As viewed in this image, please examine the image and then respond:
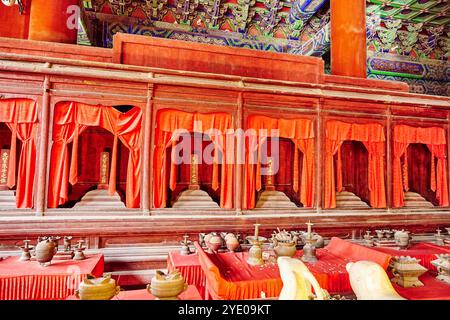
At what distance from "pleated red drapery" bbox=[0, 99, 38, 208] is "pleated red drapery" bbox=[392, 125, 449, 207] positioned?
597 centimetres

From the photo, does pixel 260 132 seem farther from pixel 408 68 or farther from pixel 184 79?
pixel 408 68

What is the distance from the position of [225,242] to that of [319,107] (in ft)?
9.29

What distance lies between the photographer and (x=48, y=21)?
15.2ft

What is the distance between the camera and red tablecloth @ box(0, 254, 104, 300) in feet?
9.83

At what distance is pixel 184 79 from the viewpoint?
4629 millimetres

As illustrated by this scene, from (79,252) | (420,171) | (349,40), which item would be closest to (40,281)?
(79,252)

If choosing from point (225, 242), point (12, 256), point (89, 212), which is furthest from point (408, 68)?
point (12, 256)

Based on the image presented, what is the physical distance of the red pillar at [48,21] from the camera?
4.60 m

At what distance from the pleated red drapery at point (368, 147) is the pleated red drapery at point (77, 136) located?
3212 millimetres

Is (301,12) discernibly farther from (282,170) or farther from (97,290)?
(97,290)

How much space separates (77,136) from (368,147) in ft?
16.2

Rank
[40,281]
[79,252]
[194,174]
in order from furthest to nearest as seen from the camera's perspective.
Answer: [194,174] → [79,252] → [40,281]

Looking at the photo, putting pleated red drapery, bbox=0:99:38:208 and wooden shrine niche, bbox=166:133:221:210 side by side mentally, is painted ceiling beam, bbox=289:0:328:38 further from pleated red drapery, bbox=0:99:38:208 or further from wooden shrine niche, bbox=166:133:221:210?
pleated red drapery, bbox=0:99:38:208

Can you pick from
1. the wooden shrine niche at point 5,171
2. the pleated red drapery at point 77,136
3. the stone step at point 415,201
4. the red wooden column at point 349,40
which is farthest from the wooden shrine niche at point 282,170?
→ the wooden shrine niche at point 5,171
